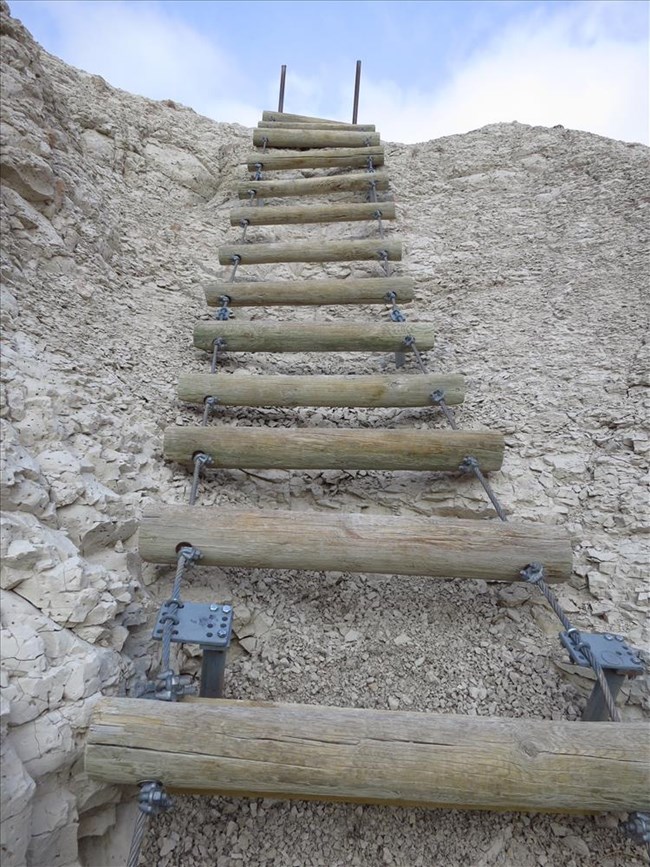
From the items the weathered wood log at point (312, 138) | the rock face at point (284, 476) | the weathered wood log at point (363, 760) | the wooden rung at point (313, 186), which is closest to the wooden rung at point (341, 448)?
the rock face at point (284, 476)

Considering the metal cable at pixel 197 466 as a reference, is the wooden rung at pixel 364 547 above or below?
below

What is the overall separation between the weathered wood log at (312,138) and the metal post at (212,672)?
4731 millimetres

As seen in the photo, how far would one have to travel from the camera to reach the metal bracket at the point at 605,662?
4.72 feet

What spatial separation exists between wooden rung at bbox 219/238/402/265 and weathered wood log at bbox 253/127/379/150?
6.02 ft

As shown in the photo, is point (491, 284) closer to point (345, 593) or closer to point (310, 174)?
point (310, 174)

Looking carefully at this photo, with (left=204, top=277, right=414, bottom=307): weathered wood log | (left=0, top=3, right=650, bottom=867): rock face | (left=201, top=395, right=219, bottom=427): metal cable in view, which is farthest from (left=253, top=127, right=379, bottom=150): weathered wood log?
(left=201, top=395, right=219, bottom=427): metal cable

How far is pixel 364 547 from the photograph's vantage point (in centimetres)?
177

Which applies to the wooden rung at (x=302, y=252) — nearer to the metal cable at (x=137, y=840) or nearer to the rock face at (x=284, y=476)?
the rock face at (x=284, y=476)

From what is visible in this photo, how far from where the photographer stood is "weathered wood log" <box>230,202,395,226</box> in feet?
12.6

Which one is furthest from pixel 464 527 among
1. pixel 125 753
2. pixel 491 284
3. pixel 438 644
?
pixel 491 284

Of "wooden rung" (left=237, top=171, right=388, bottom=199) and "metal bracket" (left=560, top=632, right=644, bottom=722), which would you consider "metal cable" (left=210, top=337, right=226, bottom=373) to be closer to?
"wooden rung" (left=237, top=171, right=388, bottom=199)

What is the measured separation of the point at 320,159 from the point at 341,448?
11.4 ft

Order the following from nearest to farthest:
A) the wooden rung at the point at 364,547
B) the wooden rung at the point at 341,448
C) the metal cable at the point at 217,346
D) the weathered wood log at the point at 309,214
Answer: the wooden rung at the point at 364,547 < the wooden rung at the point at 341,448 < the metal cable at the point at 217,346 < the weathered wood log at the point at 309,214

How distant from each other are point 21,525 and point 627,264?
3.76 metres
